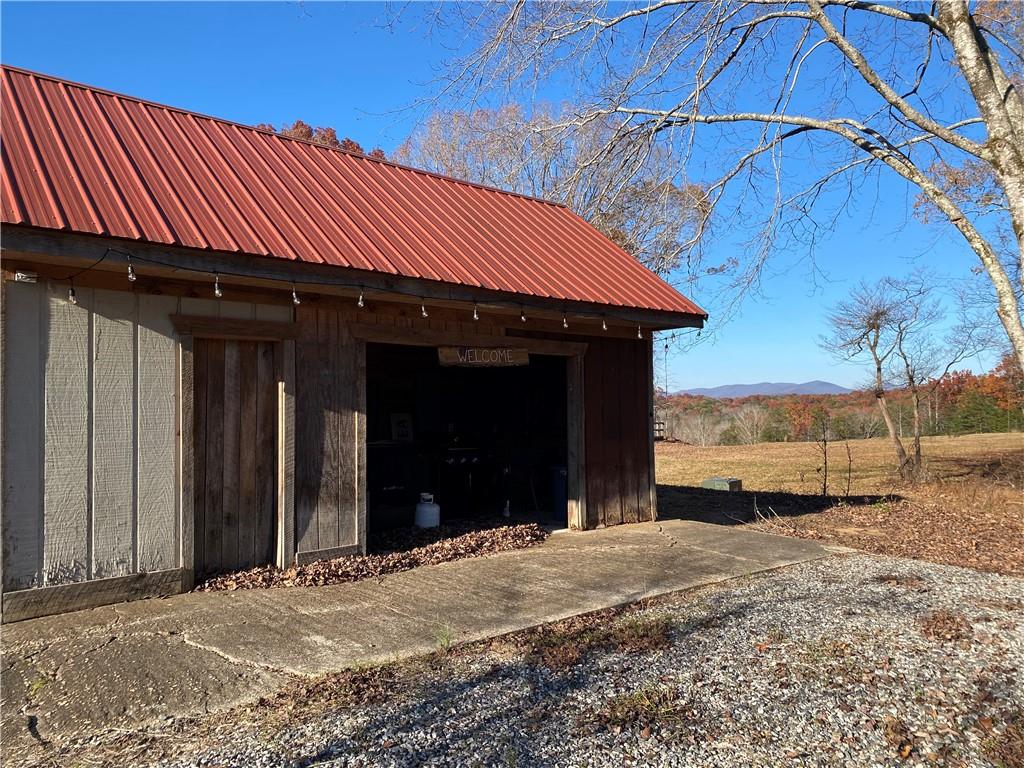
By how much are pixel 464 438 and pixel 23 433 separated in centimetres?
679

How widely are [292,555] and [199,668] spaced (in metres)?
2.28

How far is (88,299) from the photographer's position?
18.2 feet

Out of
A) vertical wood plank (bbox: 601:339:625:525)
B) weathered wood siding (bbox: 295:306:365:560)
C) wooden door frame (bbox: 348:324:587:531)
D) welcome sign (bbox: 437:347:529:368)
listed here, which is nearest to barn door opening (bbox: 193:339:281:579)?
weathered wood siding (bbox: 295:306:365:560)

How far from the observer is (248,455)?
652cm

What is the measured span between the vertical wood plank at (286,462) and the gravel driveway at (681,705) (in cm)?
226

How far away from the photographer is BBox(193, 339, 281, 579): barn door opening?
6.25 metres

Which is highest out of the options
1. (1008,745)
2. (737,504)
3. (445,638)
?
(445,638)

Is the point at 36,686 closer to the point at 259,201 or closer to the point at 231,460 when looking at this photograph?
the point at 231,460

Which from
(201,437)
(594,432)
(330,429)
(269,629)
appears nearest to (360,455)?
(330,429)

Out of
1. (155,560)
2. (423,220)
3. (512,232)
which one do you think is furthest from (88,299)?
(512,232)

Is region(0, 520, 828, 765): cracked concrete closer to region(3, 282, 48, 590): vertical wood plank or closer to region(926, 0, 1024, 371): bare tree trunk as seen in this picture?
region(3, 282, 48, 590): vertical wood plank

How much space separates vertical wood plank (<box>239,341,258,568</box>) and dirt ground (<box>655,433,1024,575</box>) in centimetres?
663

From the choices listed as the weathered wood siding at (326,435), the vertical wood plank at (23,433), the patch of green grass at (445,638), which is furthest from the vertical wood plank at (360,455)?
the vertical wood plank at (23,433)

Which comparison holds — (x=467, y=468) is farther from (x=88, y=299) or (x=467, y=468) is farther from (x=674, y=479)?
(x=674, y=479)
